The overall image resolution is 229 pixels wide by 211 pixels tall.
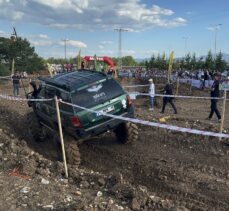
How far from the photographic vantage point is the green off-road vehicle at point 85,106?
8734 mm

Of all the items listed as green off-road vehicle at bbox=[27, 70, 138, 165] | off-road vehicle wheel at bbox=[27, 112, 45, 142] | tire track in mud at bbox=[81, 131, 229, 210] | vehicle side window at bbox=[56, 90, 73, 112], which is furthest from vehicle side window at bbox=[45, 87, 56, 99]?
tire track in mud at bbox=[81, 131, 229, 210]

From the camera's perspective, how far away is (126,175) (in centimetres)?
813

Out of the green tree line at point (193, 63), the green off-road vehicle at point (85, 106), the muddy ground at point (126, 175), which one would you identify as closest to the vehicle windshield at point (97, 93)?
the green off-road vehicle at point (85, 106)

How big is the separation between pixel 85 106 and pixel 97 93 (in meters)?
0.51

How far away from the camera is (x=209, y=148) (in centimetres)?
977

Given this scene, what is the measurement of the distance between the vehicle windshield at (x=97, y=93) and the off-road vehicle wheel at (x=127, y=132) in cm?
106

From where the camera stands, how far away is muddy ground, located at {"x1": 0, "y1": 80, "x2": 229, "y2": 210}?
600cm

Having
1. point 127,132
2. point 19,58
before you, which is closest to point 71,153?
point 127,132

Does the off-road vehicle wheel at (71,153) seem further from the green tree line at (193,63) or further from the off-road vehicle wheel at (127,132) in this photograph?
the green tree line at (193,63)

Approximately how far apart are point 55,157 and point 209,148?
422 cm

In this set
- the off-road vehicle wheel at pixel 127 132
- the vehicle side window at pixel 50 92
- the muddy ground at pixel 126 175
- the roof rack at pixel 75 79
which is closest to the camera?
the muddy ground at pixel 126 175

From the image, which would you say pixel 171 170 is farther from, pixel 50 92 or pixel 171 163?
pixel 50 92

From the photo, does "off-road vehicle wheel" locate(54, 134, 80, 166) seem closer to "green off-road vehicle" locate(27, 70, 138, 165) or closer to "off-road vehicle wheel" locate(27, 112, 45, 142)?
"green off-road vehicle" locate(27, 70, 138, 165)

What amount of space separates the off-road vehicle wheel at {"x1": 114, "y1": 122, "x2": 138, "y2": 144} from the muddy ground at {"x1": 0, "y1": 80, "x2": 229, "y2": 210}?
212mm
